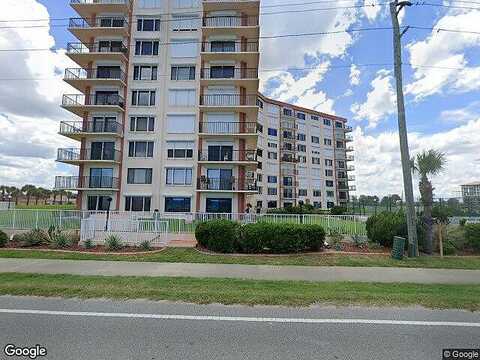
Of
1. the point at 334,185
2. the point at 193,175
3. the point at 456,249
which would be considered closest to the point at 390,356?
the point at 456,249

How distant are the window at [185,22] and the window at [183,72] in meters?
3.92

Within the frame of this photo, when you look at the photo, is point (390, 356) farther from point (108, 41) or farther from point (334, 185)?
point (334, 185)

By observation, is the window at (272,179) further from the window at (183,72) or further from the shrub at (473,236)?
the shrub at (473,236)

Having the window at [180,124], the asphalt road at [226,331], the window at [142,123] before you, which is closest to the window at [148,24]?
the window at [142,123]

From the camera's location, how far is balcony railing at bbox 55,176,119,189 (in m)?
29.7

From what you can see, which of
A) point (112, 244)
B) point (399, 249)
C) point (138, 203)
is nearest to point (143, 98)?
point (138, 203)

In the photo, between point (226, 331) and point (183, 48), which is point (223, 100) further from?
point (226, 331)

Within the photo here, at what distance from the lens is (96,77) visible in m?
30.8

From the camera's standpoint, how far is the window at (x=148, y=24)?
31766mm

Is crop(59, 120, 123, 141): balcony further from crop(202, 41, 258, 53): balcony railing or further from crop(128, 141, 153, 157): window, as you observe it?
crop(202, 41, 258, 53): balcony railing

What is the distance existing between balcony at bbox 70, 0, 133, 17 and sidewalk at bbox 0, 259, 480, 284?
95.7 ft


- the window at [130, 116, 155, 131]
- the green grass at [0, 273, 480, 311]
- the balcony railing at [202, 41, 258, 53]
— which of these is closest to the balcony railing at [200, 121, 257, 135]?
the window at [130, 116, 155, 131]

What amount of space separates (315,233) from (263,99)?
52.7 meters

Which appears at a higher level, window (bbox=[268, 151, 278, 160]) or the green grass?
window (bbox=[268, 151, 278, 160])
